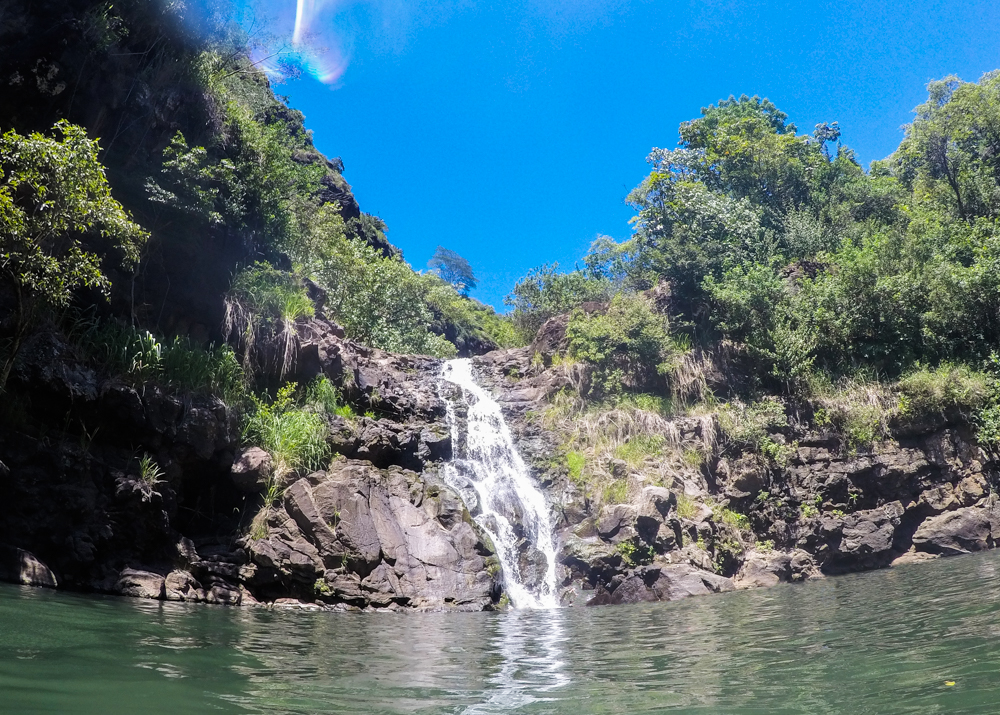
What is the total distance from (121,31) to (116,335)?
788cm

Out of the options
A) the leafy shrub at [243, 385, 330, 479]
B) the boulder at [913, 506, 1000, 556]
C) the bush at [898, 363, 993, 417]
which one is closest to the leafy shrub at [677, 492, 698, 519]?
the boulder at [913, 506, 1000, 556]

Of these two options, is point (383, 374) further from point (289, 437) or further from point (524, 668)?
point (524, 668)

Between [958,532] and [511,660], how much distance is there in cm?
1563

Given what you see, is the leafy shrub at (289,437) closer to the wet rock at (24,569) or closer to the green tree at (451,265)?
the wet rock at (24,569)

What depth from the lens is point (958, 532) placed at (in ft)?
55.8

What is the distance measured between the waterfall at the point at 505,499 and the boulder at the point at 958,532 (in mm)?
9945

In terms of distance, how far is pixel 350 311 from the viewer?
24.2m

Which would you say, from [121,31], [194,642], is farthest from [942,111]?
[194,642]

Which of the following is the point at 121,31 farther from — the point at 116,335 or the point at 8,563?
the point at 8,563

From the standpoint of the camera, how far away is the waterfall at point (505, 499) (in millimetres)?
16094

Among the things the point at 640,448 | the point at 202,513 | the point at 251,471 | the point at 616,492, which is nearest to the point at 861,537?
the point at 640,448

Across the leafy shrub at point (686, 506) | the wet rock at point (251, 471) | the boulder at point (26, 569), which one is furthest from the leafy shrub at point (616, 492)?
the boulder at point (26, 569)

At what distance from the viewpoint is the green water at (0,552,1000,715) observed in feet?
14.4

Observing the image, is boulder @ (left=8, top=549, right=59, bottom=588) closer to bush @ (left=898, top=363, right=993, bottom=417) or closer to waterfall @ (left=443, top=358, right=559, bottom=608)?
waterfall @ (left=443, top=358, right=559, bottom=608)
